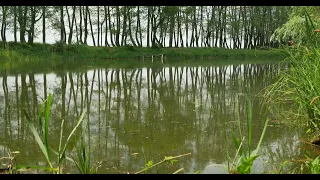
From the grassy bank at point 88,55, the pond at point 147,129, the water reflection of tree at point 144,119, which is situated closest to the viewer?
the pond at point 147,129

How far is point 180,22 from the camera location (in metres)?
38.2

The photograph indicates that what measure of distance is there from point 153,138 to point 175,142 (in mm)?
276

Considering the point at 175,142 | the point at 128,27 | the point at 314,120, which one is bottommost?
the point at 175,142

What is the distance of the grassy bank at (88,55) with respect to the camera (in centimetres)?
2005

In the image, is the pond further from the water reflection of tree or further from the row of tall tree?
the row of tall tree

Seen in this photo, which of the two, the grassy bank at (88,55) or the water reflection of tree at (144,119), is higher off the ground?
the grassy bank at (88,55)

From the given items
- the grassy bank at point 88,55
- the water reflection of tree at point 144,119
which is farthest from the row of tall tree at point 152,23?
the water reflection of tree at point 144,119

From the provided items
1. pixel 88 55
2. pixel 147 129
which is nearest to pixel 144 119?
pixel 147 129

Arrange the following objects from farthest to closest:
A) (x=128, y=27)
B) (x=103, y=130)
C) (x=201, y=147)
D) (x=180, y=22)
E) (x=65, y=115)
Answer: (x=180, y=22)
(x=128, y=27)
(x=65, y=115)
(x=103, y=130)
(x=201, y=147)

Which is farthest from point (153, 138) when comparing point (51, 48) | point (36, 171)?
point (51, 48)

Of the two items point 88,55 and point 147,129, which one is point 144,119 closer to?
point 147,129

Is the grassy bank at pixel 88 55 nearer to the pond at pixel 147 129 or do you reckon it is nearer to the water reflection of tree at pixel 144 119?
the water reflection of tree at pixel 144 119

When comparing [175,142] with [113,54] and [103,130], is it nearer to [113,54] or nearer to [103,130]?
[103,130]

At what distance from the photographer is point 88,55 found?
26766mm
